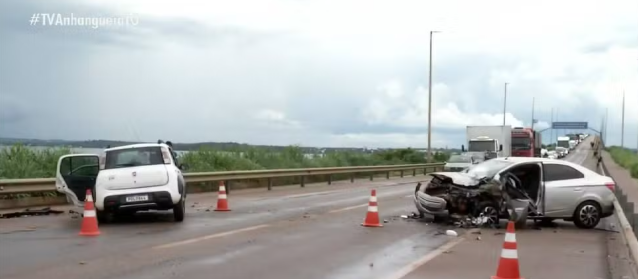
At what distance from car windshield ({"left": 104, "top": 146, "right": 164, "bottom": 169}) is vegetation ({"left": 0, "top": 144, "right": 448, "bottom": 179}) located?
241cm

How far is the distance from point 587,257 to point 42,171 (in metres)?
14.6

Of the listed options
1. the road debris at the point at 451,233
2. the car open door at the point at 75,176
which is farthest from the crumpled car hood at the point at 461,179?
the car open door at the point at 75,176

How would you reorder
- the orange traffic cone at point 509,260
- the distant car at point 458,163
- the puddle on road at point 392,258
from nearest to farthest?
the orange traffic cone at point 509,260 < the puddle on road at point 392,258 < the distant car at point 458,163

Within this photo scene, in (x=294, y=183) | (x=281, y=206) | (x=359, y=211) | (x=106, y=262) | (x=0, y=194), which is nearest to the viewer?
(x=106, y=262)

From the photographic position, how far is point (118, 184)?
13695mm

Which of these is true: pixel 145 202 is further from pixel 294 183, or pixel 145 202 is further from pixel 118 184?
pixel 294 183

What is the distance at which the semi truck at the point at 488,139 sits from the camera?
39.8m

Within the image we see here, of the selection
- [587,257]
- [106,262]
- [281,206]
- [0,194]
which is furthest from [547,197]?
[0,194]

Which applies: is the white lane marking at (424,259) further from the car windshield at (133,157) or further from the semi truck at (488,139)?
the semi truck at (488,139)

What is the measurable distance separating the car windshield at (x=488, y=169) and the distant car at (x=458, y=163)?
1920cm

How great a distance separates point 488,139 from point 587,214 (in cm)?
2538

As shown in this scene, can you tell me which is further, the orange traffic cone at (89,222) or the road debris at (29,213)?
the road debris at (29,213)

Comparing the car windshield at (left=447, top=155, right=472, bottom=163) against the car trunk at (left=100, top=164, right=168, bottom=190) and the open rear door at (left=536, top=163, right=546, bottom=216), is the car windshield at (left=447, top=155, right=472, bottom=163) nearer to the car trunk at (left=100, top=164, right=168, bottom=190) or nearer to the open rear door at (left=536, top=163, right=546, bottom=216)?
the open rear door at (left=536, top=163, right=546, bottom=216)

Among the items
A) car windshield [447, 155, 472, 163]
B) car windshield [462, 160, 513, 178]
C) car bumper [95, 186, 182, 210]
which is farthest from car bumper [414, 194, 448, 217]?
car windshield [447, 155, 472, 163]
